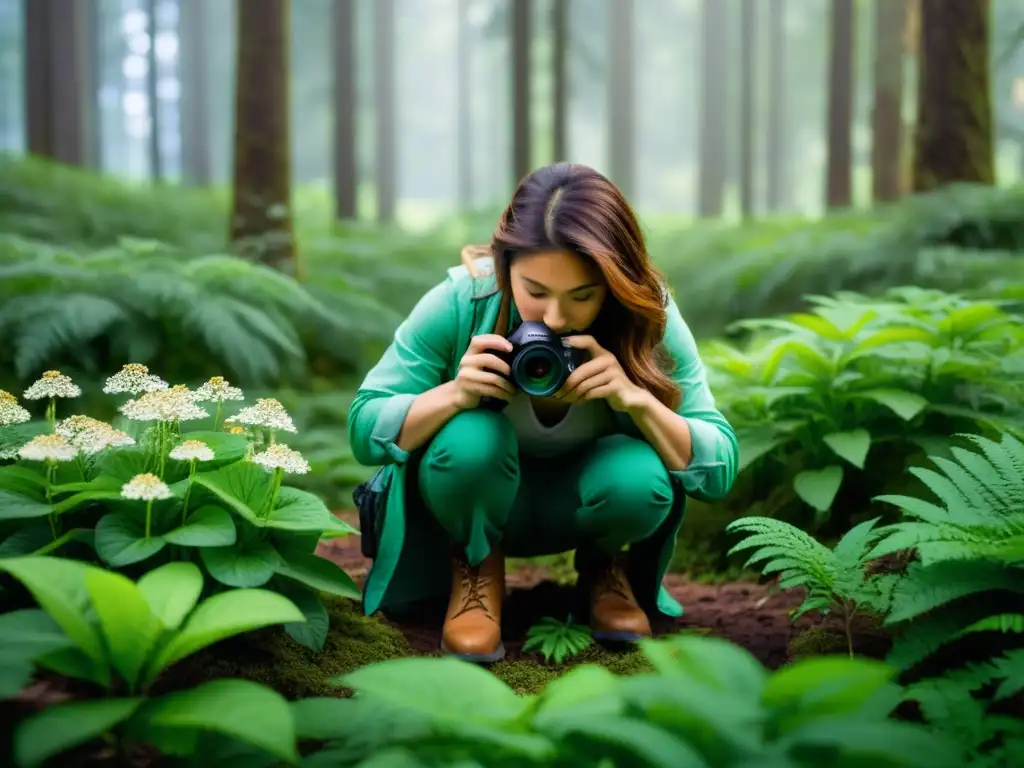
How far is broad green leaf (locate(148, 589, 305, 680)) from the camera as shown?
165 centimetres

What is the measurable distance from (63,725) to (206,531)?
0.60m

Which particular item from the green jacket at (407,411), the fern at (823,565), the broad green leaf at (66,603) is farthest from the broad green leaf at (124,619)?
the fern at (823,565)

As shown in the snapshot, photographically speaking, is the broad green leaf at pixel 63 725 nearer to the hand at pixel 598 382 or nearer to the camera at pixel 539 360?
the camera at pixel 539 360

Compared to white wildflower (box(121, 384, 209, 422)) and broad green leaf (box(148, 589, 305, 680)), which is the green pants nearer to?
white wildflower (box(121, 384, 209, 422))

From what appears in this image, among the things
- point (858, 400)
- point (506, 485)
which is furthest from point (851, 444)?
point (506, 485)

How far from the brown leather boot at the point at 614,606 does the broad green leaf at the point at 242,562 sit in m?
0.95

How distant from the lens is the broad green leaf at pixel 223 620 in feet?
5.42

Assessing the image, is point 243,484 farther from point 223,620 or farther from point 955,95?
point 955,95

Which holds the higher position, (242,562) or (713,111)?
(713,111)

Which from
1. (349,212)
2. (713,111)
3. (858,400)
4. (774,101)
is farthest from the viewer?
(774,101)

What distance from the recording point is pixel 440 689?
161 centimetres

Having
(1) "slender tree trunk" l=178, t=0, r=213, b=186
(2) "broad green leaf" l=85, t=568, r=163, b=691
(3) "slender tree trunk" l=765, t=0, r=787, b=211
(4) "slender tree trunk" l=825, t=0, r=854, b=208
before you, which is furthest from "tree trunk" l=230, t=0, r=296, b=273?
(3) "slender tree trunk" l=765, t=0, r=787, b=211

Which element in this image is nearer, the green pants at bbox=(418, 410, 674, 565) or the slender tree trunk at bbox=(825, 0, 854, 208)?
the green pants at bbox=(418, 410, 674, 565)

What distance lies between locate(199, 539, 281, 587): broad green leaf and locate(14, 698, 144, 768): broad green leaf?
1.51ft
